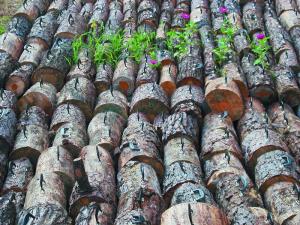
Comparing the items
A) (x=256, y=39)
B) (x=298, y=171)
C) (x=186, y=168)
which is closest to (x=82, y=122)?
(x=186, y=168)

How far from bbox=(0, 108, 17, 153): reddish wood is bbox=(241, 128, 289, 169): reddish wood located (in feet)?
5.96

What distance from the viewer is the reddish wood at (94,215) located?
3.14 metres

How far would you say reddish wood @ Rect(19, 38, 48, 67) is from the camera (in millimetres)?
5277

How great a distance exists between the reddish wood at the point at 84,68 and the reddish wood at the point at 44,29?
63 centimetres

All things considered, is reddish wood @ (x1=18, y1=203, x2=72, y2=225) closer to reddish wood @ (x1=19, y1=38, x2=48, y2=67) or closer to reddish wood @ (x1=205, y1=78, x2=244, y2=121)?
reddish wood @ (x1=205, y1=78, x2=244, y2=121)

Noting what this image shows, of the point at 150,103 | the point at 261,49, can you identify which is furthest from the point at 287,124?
the point at 261,49

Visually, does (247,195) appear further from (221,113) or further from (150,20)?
(150,20)

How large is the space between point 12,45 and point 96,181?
8.63ft

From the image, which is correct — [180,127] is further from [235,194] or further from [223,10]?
[223,10]

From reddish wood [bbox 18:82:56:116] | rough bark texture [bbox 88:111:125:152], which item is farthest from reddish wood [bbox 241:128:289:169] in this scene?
reddish wood [bbox 18:82:56:116]

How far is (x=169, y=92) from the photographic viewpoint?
4.84 metres

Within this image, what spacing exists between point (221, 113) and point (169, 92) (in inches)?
27.1

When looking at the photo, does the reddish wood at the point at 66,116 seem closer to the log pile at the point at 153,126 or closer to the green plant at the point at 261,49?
the log pile at the point at 153,126

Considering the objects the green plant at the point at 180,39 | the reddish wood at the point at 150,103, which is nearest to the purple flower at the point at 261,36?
the green plant at the point at 180,39
